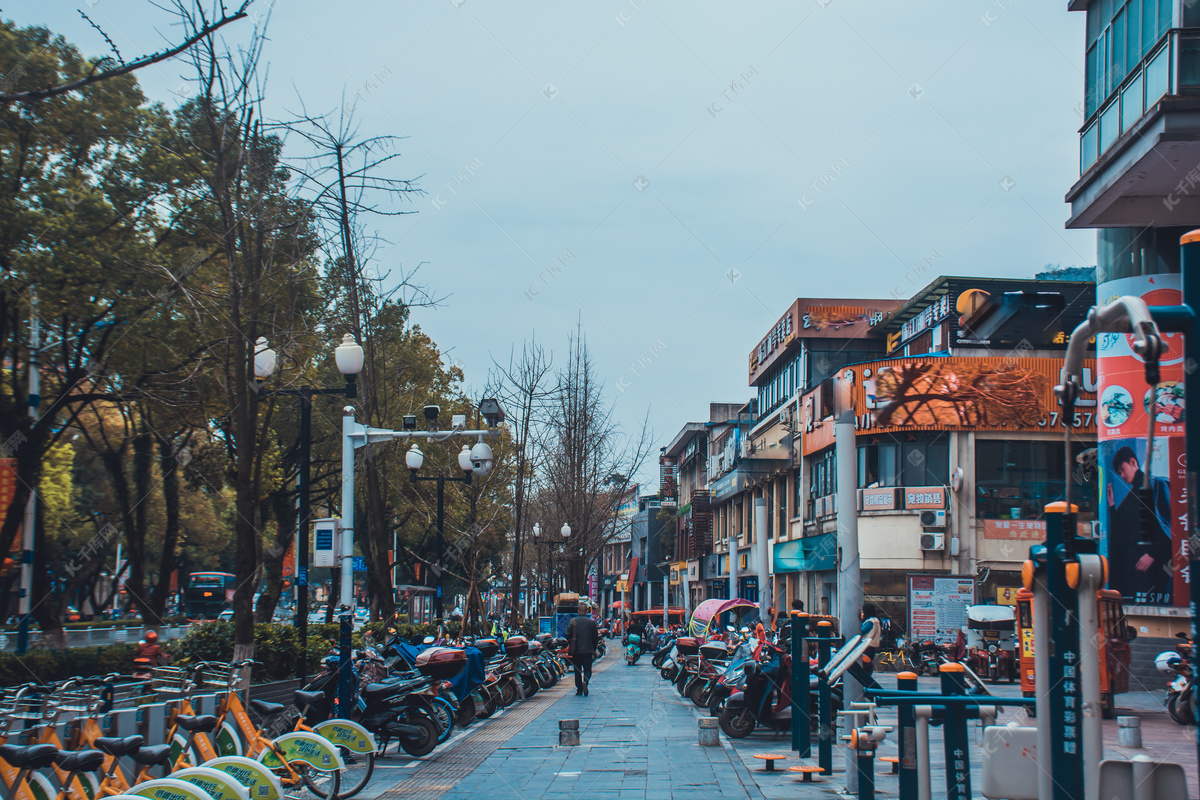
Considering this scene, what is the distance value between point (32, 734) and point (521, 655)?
13.1m

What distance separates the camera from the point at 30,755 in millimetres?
6020

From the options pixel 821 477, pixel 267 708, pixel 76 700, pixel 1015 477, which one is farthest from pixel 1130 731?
pixel 821 477

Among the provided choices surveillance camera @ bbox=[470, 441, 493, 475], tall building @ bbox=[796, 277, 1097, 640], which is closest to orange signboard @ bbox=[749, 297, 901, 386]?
tall building @ bbox=[796, 277, 1097, 640]

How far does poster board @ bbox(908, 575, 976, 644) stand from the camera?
31000mm

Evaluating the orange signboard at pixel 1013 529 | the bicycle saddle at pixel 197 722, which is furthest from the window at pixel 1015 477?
the bicycle saddle at pixel 197 722

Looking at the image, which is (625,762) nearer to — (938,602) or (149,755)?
(149,755)

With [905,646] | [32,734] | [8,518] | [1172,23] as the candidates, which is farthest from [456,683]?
[905,646]

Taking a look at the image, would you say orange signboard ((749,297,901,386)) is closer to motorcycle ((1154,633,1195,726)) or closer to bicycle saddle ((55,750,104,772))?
motorcycle ((1154,633,1195,726))

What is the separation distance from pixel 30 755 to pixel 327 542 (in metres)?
7.28

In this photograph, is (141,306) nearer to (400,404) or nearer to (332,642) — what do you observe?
(332,642)

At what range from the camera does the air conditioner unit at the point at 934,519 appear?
31.5 m

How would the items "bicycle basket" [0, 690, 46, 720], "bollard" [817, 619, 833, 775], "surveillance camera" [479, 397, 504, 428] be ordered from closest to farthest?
"bicycle basket" [0, 690, 46, 720] < "bollard" [817, 619, 833, 775] < "surveillance camera" [479, 397, 504, 428]

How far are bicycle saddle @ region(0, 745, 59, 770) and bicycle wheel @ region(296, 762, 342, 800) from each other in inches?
105

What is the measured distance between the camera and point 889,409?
106 feet
